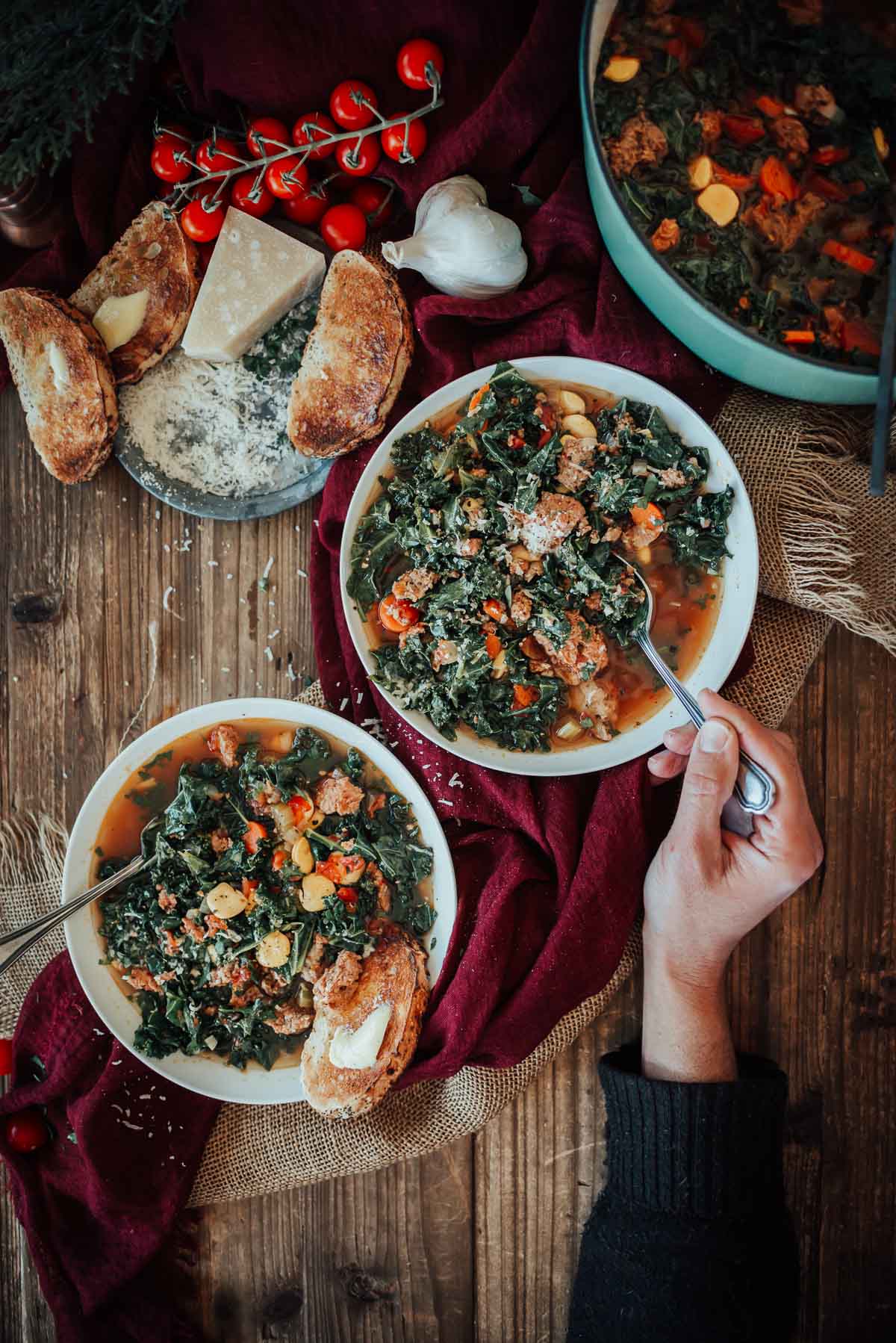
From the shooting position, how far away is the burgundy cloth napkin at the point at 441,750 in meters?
2.75

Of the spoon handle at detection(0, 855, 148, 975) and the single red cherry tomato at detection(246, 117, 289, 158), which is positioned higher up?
the single red cherry tomato at detection(246, 117, 289, 158)

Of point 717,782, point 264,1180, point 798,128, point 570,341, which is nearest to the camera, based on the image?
point 798,128

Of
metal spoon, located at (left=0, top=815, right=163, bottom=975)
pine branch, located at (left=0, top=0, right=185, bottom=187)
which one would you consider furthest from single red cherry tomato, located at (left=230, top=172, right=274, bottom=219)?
metal spoon, located at (left=0, top=815, right=163, bottom=975)

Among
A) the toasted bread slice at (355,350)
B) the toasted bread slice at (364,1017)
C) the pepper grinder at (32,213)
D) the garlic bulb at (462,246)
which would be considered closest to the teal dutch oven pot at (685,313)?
the garlic bulb at (462,246)

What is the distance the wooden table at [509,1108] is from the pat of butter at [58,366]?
34cm

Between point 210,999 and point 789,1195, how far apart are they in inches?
75.6

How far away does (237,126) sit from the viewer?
2996mm

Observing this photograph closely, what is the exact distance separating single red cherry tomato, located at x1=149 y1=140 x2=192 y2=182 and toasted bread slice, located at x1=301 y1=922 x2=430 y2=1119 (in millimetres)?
2393

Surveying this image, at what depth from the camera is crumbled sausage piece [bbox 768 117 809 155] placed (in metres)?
2.29

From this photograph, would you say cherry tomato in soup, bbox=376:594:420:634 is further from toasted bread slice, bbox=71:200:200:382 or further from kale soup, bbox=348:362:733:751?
toasted bread slice, bbox=71:200:200:382

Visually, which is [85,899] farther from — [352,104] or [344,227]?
[352,104]

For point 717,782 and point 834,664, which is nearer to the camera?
point 717,782

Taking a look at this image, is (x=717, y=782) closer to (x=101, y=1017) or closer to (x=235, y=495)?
(x=235, y=495)

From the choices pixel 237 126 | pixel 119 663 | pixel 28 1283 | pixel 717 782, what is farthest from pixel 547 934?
pixel 237 126
